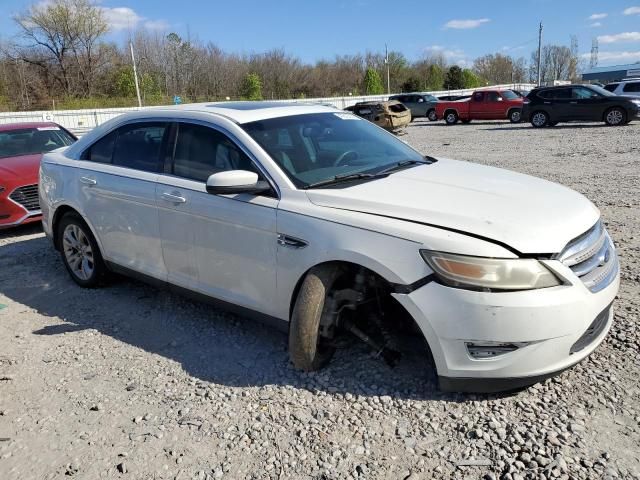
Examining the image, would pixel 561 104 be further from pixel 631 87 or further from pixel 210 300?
pixel 210 300

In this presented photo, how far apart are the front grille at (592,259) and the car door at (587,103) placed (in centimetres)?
1981

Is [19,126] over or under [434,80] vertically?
under

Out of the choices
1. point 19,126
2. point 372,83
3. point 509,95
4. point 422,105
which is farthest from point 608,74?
point 19,126

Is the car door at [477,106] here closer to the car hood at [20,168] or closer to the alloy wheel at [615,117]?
the alloy wheel at [615,117]

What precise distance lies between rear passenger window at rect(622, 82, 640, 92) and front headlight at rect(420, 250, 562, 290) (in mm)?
24389

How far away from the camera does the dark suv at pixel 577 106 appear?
781 inches

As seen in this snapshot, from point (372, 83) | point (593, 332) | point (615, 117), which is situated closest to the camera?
point (593, 332)

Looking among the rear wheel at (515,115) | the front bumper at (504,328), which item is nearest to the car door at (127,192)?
the front bumper at (504,328)

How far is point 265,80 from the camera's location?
5525cm

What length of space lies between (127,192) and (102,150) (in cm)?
77

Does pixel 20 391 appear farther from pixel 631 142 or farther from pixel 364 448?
pixel 631 142

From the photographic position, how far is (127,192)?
429 cm

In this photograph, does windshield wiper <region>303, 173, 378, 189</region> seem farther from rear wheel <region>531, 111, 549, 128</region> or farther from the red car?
rear wheel <region>531, 111, 549, 128</region>

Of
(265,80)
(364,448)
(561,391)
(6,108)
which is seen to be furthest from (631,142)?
(265,80)
